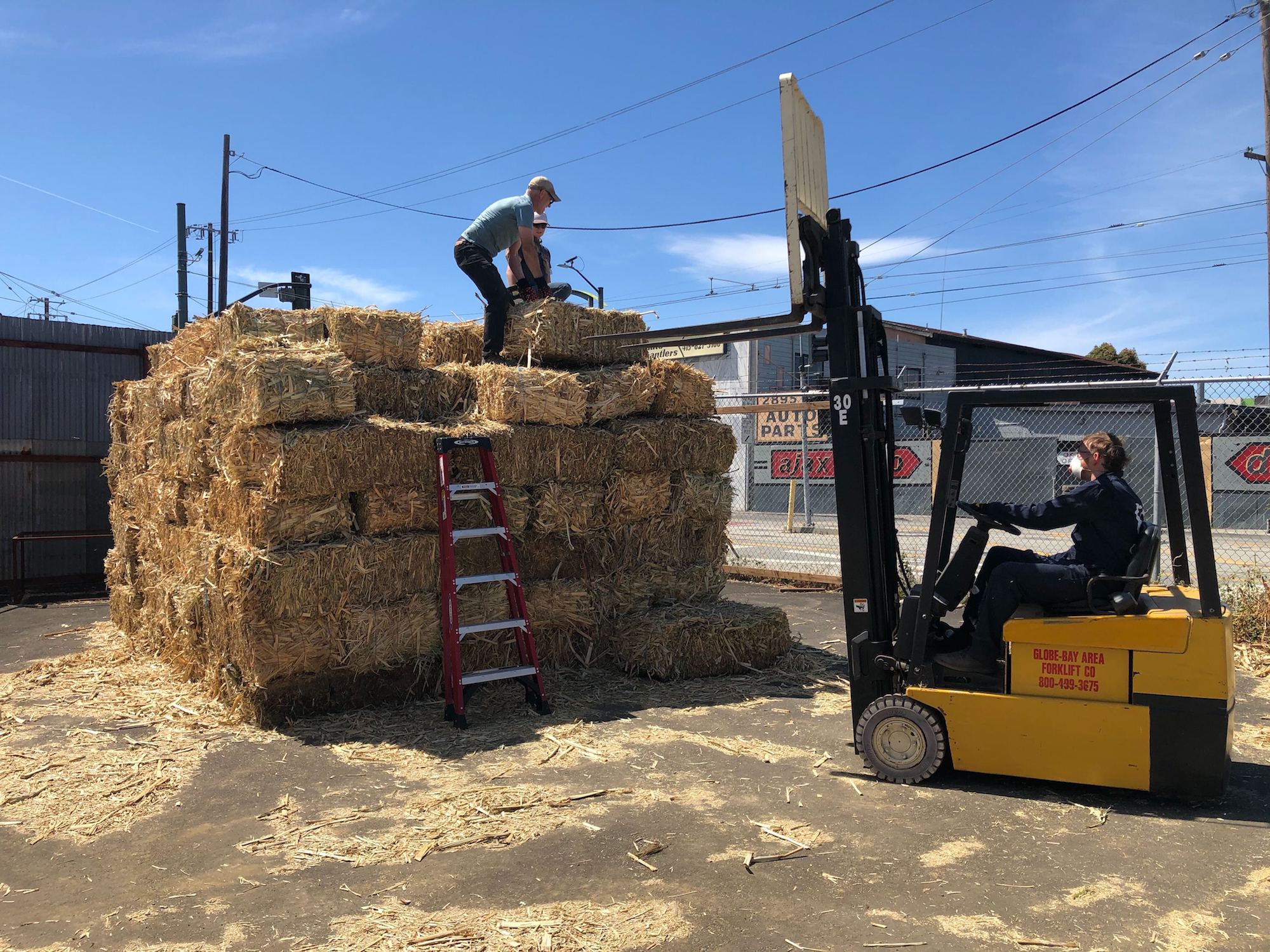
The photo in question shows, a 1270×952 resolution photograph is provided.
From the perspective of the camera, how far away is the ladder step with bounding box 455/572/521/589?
22.1ft

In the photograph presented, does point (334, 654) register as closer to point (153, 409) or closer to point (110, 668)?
point (110, 668)

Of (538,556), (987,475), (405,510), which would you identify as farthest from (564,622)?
(987,475)

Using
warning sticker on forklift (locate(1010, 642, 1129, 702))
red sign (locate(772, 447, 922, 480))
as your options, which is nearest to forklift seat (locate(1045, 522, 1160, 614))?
warning sticker on forklift (locate(1010, 642, 1129, 702))

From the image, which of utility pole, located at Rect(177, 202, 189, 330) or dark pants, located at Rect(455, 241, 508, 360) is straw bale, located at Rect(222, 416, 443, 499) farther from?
utility pole, located at Rect(177, 202, 189, 330)

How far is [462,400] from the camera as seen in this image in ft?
26.5

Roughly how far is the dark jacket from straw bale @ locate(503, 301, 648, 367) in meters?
4.32

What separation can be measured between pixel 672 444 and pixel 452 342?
2.18 m

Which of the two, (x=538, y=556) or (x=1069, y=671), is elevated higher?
(x=538, y=556)

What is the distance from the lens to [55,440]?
1279cm

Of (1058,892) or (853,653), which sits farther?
(853,653)

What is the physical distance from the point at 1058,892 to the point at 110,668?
7.66 meters

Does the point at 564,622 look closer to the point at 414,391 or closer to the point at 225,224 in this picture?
the point at 414,391

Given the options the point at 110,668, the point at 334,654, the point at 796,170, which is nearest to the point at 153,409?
the point at 110,668

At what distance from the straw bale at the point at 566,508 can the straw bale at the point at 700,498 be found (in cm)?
79
